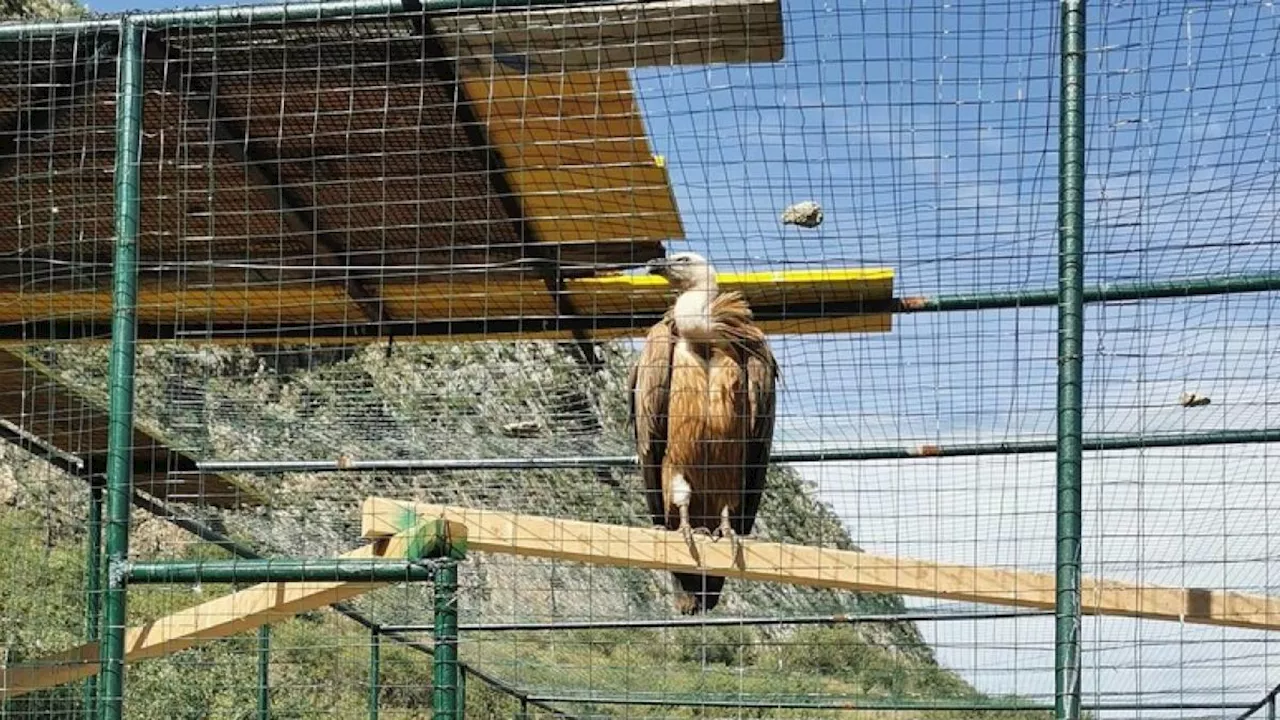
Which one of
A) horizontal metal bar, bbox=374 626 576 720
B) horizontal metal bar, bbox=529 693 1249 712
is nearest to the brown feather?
horizontal metal bar, bbox=529 693 1249 712

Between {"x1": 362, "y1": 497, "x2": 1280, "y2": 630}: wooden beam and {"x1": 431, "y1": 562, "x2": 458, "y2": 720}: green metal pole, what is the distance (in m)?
0.19

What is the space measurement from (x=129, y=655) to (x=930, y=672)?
134 inches

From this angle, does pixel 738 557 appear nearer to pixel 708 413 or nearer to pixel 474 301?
pixel 708 413

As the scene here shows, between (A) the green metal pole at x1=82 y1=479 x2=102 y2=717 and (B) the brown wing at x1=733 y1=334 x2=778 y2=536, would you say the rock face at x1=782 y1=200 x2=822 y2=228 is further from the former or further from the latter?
(A) the green metal pole at x1=82 y1=479 x2=102 y2=717

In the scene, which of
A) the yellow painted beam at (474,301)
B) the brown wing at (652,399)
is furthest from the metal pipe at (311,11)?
the brown wing at (652,399)

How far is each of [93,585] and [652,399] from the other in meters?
2.02

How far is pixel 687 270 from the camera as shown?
542 cm

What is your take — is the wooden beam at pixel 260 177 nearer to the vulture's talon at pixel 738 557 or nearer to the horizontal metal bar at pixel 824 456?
the horizontal metal bar at pixel 824 456

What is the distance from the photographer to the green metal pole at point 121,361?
4066mm

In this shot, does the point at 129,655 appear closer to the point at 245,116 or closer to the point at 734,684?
the point at 245,116

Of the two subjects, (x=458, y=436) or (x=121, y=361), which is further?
(x=458, y=436)

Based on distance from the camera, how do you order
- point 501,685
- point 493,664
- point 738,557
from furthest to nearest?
1. point 501,685
2. point 493,664
3. point 738,557

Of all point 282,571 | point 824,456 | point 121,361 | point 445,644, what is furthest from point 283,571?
point 824,456

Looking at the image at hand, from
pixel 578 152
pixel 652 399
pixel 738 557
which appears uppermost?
pixel 578 152
